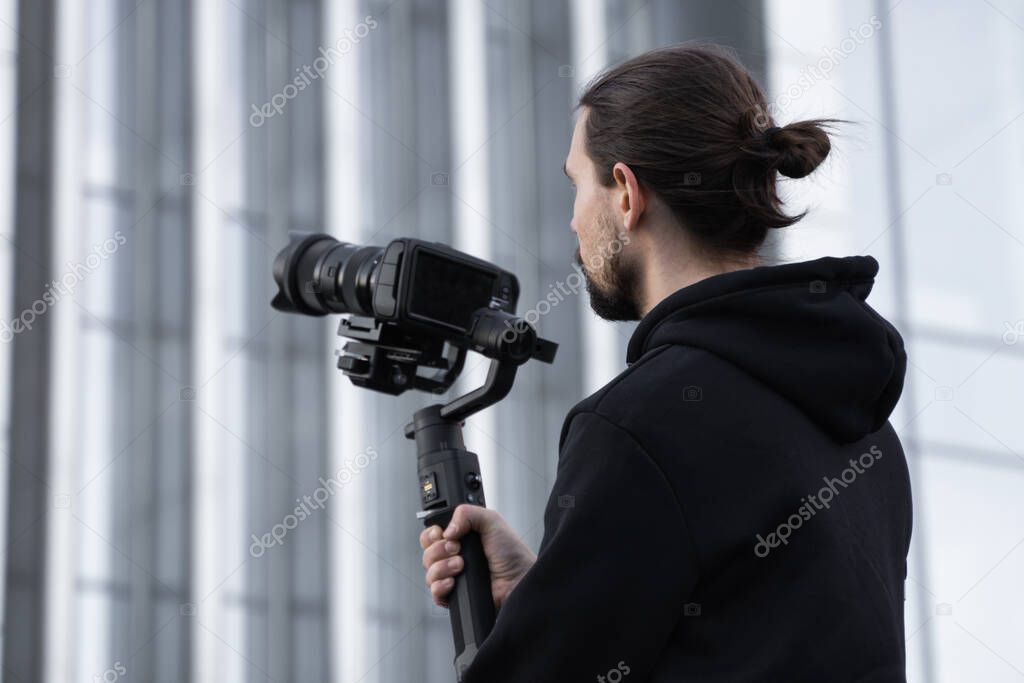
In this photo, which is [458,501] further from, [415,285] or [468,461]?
[415,285]

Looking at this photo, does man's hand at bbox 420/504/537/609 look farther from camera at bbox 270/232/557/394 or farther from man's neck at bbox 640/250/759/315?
man's neck at bbox 640/250/759/315

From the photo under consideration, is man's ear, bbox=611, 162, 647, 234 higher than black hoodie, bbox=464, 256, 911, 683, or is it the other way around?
man's ear, bbox=611, 162, 647, 234

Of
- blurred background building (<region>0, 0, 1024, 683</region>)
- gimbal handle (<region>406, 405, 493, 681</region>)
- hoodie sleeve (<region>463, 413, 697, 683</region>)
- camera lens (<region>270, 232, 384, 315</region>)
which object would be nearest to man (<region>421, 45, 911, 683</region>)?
hoodie sleeve (<region>463, 413, 697, 683</region>)

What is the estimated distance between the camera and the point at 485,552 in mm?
1509

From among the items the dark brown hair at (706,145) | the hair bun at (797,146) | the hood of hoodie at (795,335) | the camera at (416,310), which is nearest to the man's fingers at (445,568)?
the camera at (416,310)

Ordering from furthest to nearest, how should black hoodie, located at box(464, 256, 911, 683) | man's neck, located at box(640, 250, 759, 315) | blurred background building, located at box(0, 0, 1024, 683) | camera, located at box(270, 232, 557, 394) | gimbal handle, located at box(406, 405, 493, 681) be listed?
blurred background building, located at box(0, 0, 1024, 683)
camera, located at box(270, 232, 557, 394)
gimbal handle, located at box(406, 405, 493, 681)
man's neck, located at box(640, 250, 759, 315)
black hoodie, located at box(464, 256, 911, 683)

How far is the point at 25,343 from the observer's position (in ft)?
11.9

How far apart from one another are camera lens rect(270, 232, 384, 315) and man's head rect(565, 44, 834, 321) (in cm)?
44

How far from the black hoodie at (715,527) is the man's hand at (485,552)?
1.00 ft

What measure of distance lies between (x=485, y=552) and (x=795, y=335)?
52 cm

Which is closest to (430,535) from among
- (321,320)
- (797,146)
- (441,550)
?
(441,550)

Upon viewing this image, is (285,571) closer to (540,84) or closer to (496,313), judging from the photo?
(540,84)

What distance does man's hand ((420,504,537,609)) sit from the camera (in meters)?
1.49

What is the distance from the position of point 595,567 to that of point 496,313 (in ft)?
2.01
